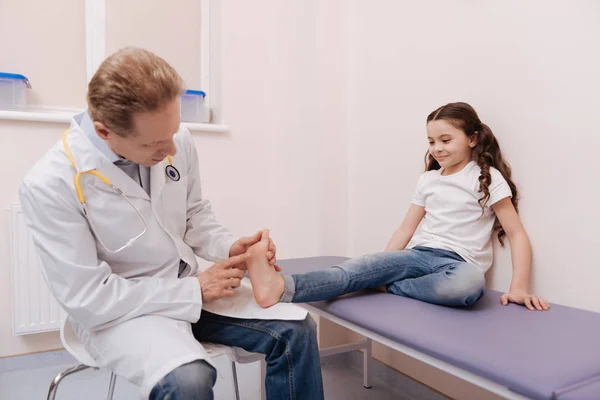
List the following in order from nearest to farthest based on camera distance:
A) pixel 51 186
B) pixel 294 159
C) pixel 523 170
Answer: pixel 51 186, pixel 523 170, pixel 294 159

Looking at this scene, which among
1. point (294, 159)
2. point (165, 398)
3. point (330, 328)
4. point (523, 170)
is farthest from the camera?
point (294, 159)

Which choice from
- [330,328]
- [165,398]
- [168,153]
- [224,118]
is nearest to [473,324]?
[165,398]

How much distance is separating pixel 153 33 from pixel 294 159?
0.97m

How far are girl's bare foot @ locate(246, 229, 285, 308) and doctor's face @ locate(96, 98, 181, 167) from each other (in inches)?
14.0

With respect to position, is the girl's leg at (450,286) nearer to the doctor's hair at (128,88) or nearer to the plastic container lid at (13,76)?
the doctor's hair at (128,88)

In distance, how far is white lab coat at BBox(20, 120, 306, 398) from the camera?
1048 millimetres

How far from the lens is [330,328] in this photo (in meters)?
2.29

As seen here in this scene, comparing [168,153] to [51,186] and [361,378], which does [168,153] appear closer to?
[51,186]

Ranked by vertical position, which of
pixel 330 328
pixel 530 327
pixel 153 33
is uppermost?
pixel 153 33

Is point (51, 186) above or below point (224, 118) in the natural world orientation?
below

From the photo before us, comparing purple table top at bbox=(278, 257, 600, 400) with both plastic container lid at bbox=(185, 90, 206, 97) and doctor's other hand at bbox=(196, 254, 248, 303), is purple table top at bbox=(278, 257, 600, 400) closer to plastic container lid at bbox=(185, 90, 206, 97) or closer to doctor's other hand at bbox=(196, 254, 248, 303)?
doctor's other hand at bbox=(196, 254, 248, 303)

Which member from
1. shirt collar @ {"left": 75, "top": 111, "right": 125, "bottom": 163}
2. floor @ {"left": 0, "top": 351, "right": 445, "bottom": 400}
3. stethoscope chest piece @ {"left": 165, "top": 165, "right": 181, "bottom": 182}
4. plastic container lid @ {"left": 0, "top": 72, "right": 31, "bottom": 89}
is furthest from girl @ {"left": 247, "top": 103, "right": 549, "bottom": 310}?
plastic container lid @ {"left": 0, "top": 72, "right": 31, "bottom": 89}

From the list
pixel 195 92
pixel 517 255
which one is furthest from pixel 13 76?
pixel 517 255

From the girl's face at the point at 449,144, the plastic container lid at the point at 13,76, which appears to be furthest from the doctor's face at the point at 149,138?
the plastic container lid at the point at 13,76
